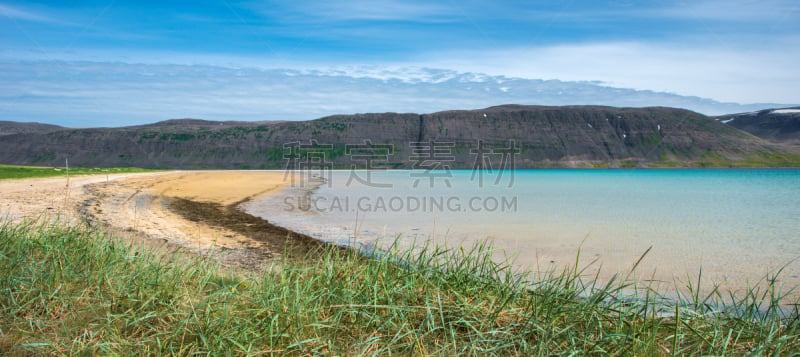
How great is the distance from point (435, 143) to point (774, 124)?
369 ft

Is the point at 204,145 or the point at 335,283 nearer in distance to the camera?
the point at 335,283

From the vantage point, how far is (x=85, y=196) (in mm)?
16922

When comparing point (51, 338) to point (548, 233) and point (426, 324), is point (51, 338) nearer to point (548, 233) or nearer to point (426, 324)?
point (426, 324)

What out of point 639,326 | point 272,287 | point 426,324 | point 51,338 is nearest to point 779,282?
point 639,326

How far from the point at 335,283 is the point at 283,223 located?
9566 mm

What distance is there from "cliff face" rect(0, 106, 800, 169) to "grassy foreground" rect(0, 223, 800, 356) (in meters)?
92.2

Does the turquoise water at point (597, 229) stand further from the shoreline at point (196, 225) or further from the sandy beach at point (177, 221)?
the sandy beach at point (177, 221)

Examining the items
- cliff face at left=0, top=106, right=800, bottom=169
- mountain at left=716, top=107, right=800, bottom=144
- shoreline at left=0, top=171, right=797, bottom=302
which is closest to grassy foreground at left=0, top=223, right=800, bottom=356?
shoreline at left=0, top=171, right=797, bottom=302

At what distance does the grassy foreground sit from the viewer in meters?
2.65

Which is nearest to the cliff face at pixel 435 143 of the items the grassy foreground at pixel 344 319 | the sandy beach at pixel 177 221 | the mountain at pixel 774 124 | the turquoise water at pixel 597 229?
the mountain at pixel 774 124

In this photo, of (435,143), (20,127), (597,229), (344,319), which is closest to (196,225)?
(344,319)

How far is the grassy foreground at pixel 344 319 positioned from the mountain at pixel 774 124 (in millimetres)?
160209

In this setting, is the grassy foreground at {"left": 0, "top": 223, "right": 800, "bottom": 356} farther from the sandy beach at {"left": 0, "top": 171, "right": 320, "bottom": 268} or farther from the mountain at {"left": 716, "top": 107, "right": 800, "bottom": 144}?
the mountain at {"left": 716, "top": 107, "right": 800, "bottom": 144}

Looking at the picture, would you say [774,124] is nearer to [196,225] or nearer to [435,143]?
[435,143]
